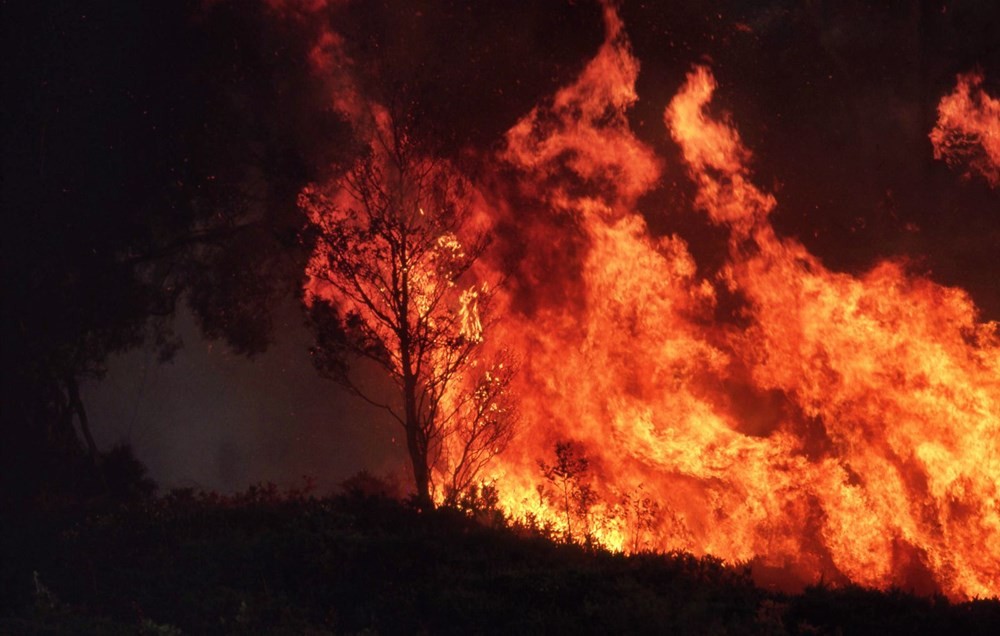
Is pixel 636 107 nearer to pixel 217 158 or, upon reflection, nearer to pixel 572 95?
pixel 572 95

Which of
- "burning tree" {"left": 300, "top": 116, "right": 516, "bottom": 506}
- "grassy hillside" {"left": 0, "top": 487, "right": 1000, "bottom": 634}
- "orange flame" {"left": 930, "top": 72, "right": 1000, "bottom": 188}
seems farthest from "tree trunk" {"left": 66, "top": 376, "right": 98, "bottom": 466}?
"orange flame" {"left": 930, "top": 72, "right": 1000, "bottom": 188}

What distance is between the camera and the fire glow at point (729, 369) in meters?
14.9

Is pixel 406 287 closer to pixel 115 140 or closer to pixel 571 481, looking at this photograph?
pixel 571 481

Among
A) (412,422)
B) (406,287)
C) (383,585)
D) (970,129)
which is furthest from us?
(412,422)

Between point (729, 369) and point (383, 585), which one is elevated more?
point (729, 369)

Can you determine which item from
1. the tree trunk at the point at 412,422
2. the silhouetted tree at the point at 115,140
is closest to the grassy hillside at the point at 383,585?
the tree trunk at the point at 412,422

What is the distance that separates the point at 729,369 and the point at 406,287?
5980 millimetres

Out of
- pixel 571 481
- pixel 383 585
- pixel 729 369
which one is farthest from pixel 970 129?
pixel 383 585

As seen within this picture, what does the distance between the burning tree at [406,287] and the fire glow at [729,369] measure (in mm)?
1283

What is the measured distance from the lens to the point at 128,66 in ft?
65.0

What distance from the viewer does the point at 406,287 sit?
51.5ft

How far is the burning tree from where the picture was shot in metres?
15.8

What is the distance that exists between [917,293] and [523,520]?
7299 millimetres

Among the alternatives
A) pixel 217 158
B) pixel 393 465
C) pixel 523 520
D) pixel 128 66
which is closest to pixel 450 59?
pixel 217 158
